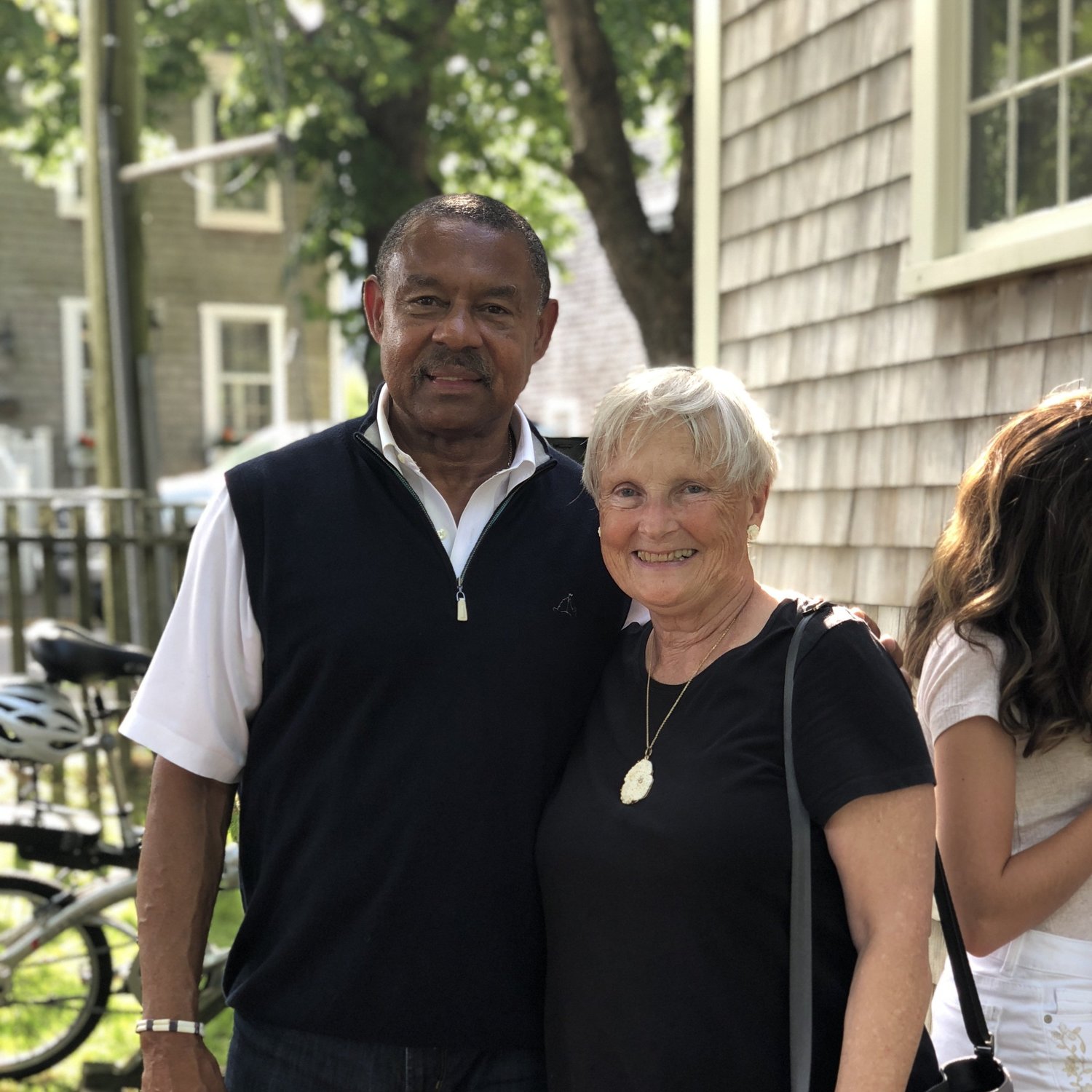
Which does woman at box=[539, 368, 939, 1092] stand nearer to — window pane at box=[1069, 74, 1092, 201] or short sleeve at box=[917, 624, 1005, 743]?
short sleeve at box=[917, 624, 1005, 743]

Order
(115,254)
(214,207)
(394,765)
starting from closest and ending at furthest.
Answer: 1. (394,765)
2. (115,254)
3. (214,207)

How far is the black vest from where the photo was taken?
76.5 inches

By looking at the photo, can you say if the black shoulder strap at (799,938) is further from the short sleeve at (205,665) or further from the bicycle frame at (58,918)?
the bicycle frame at (58,918)

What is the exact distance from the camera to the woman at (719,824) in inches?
66.6

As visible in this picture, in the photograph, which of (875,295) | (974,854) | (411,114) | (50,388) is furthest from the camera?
(50,388)

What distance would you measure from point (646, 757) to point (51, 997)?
3.38m

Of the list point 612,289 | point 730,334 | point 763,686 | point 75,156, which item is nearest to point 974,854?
point 763,686

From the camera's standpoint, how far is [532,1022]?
198cm

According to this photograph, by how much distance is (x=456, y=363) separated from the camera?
6.98 ft

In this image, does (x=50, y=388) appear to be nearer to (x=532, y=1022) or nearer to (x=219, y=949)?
(x=219, y=949)

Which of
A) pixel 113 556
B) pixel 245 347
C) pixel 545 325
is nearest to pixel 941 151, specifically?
pixel 545 325

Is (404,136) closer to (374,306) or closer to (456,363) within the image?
(374,306)

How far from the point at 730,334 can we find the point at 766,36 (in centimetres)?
112

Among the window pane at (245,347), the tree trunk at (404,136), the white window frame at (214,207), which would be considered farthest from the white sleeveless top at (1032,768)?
the window pane at (245,347)
